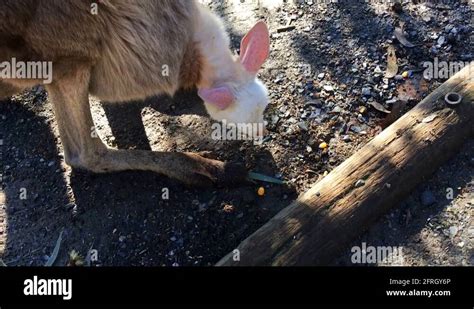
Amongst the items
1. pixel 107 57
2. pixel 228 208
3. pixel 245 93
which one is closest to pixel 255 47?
pixel 245 93

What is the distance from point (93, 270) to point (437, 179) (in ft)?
6.82

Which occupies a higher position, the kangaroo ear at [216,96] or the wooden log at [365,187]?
the kangaroo ear at [216,96]

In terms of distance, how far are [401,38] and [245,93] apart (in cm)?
138

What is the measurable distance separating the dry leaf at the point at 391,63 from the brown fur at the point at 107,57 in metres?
1.39

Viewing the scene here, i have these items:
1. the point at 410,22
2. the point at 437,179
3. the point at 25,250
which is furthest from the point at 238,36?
the point at 25,250

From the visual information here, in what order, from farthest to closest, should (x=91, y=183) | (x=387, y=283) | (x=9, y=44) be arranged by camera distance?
(x=91, y=183)
(x=9, y=44)
(x=387, y=283)

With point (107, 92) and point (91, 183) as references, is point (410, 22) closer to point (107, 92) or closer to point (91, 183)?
point (107, 92)

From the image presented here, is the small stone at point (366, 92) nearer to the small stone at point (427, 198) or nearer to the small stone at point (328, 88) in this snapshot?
the small stone at point (328, 88)

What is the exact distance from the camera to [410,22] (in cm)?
427
